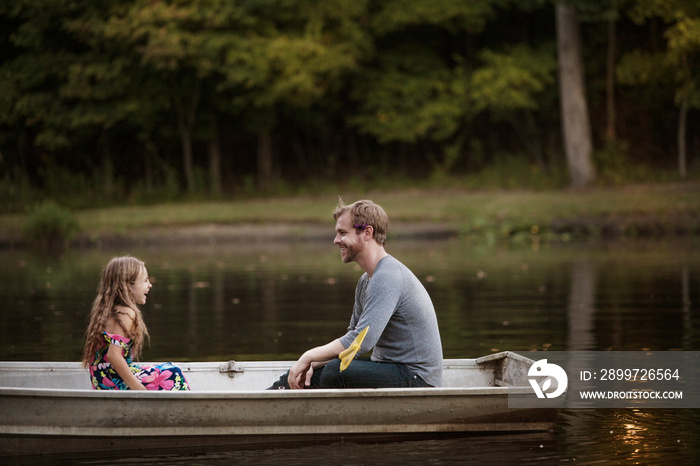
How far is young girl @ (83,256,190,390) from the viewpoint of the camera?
262 inches

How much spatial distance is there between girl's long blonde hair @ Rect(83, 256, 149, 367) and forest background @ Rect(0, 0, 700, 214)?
23459 millimetres

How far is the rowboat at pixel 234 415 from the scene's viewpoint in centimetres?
637

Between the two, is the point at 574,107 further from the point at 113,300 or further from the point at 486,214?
the point at 113,300

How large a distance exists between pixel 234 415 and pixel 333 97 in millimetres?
28690

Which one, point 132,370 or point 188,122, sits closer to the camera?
point 132,370

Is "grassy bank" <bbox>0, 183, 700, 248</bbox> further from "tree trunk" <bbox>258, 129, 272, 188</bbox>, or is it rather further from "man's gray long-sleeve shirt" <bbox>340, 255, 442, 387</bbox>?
"man's gray long-sleeve shirt" <bbox>340, 255, 442, 387</bbox>

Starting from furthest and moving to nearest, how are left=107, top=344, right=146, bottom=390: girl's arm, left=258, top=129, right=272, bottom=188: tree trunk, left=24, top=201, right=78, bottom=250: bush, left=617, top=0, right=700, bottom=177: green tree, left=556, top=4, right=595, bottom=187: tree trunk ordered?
left=258, top=129, right=272, bottom=188: tree trunk
left=556, top=4, right=595, bottom=187: tree trunk
left=617, top=0, right=700, bottom=177: green tree
left=24, top=201, right=78, bottom=250: bush
left=107, top=344, right=146, bottom=390: girl's arm

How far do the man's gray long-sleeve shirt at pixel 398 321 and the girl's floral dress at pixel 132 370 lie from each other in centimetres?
120

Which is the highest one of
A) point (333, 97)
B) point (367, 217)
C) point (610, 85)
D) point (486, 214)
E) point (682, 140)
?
point (333, 97)

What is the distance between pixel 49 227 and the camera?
1054 inches

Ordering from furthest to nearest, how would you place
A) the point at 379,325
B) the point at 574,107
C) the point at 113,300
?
1. the point at 574,107
2. the point at 113,300
3. the point at 379,325

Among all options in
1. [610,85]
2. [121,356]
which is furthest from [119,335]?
[610,85]

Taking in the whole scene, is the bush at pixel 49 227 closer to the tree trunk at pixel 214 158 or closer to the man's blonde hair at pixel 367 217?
the tree trunk at pixel 214 158

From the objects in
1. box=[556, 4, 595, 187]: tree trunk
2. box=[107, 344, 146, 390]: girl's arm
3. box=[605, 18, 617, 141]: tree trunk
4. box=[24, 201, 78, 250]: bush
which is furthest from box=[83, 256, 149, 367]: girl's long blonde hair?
box=[605, 18, 617, 141]: tree trunk
